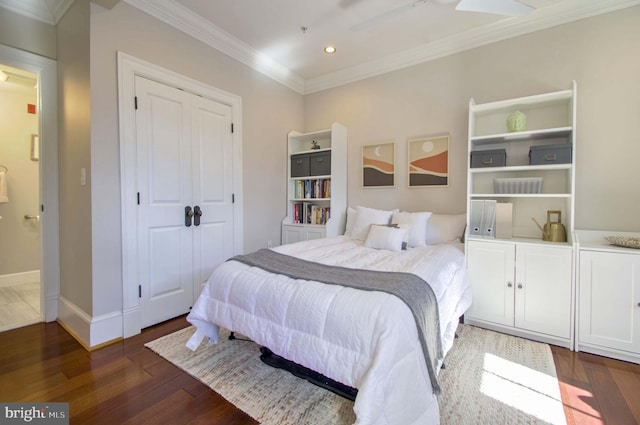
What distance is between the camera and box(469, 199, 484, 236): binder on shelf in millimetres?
2605

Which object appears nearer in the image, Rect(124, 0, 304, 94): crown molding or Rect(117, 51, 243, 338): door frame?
Rect(117, 51, 243, 338): door frame

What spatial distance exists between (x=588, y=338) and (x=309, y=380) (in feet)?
6.86

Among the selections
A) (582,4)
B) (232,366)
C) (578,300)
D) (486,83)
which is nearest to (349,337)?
(232,366)

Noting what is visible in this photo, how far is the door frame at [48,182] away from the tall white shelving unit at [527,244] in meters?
3.81

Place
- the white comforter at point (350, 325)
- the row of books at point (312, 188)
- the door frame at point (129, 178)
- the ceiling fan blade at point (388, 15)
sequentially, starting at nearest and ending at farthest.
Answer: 1. the white comforter at point (350, 325)
2. the ceiling fan blade at point (388, 15)
3. the door frame at point (129, 178)
4. the row of books at point (312, 188)

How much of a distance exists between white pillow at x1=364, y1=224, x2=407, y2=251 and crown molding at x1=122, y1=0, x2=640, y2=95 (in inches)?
79.9

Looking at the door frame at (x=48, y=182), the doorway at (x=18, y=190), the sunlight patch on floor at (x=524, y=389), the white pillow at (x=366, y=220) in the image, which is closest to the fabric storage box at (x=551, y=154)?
the white pillow at (x=366, y=220)

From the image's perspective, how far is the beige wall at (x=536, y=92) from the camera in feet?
7.45

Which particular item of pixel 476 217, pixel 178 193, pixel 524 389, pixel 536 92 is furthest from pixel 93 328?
pixel 536 92

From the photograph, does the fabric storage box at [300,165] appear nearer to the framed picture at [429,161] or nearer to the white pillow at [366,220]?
the white pillow at [366,220]

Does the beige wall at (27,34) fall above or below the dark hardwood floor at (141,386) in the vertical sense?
above

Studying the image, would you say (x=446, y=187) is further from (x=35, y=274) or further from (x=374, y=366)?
(x=35, y=274)

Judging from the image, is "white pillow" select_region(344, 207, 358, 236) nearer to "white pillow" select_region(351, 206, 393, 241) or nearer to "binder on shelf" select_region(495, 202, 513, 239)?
"white pillow" select_region(351, 206, 393, 241)

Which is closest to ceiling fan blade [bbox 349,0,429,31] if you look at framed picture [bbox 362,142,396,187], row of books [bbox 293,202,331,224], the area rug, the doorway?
framed picture [bbox 362,142,396,187]
